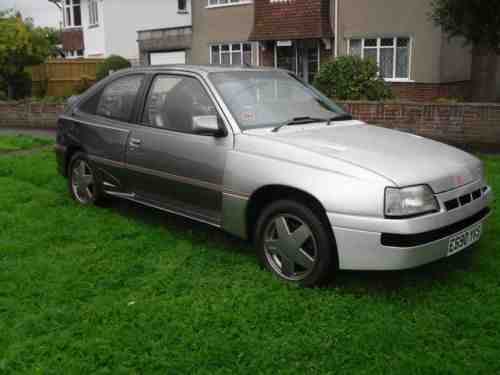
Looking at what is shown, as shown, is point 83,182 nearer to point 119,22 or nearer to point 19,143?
point 19,143


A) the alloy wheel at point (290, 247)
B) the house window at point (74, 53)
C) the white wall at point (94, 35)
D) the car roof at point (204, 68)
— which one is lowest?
the alloy wheel at point (290, 247)

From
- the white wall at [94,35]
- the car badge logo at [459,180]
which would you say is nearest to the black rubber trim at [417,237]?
the car badge logo at [459,180]

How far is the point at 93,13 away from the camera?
35.7 metres

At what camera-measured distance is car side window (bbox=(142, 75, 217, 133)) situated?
207 inches

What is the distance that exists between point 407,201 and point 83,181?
4.08 m

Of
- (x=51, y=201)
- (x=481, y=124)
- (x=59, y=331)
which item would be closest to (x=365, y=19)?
(x=481, y=124)

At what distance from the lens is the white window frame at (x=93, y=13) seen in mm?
35281

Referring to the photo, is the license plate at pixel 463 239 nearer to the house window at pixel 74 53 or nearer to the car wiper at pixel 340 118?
the car wiper at pixel 340 118

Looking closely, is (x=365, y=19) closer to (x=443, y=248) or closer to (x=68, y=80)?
(x=68, y=80)

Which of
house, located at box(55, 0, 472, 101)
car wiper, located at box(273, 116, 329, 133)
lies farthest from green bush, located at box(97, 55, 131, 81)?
car wiper, located at box(273, 116, 329, 133)

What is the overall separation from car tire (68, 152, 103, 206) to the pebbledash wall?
6110 mm

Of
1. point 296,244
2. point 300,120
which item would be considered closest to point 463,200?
point 296,244

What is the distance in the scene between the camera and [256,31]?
76.1 ft

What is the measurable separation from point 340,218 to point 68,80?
22256 millimetres
